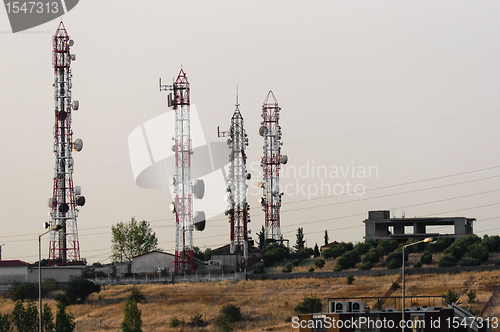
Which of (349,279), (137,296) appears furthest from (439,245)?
(137,296)

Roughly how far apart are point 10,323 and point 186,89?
145 feet

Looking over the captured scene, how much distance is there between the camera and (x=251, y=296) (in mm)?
81062

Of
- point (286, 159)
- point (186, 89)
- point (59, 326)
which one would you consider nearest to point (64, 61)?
point (186, 89)

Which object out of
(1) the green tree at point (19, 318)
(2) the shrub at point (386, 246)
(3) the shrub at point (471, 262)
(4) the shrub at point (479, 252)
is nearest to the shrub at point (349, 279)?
(3) the shrub at point (471, 262)

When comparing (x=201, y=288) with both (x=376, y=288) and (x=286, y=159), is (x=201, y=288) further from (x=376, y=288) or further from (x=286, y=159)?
(x=286, y=159)

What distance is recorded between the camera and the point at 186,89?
337 feet

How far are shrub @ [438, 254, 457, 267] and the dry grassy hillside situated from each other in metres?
5.34

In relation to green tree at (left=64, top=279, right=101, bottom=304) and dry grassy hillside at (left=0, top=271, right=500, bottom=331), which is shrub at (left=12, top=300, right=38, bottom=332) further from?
green tree at (left=64, top=279, right=101, bottom=304)

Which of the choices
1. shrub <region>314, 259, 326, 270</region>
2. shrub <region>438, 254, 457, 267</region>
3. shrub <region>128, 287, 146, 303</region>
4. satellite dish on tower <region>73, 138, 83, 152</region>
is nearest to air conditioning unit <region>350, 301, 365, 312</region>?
shrub <region>128, 287, 146, 303</region>

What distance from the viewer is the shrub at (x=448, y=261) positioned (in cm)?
8800

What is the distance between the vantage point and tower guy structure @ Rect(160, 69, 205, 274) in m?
99.4

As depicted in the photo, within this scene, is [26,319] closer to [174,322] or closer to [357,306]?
[174,322]

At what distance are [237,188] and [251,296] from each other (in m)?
35.0

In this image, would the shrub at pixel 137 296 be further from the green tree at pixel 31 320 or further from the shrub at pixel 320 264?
the shrub at pixel 320 264
